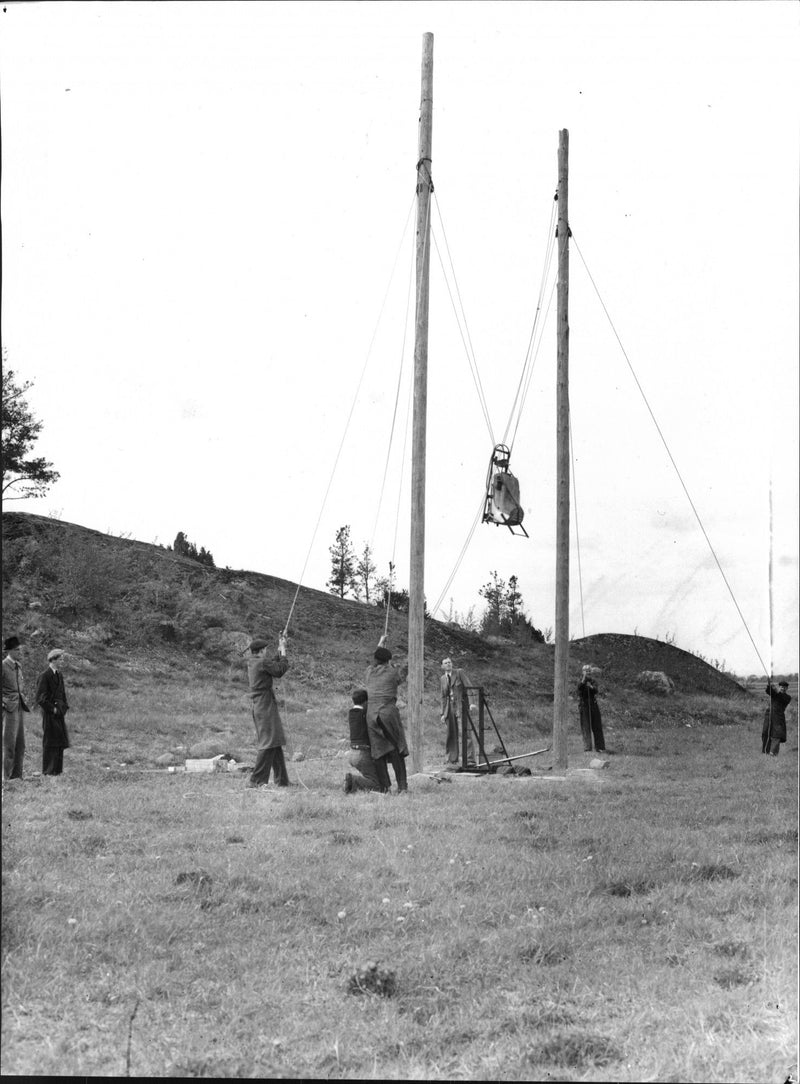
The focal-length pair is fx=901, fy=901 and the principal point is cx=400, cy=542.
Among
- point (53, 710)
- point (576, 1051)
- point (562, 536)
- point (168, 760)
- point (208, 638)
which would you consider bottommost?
point (576, 1051)

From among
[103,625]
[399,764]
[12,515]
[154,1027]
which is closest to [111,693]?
[103,625]

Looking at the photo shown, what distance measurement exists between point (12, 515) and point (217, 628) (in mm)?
2842

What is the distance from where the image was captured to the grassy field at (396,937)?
3854 millimetres

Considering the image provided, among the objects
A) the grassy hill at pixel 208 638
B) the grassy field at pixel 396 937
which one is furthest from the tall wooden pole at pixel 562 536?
the grassy field at pixel 396 937

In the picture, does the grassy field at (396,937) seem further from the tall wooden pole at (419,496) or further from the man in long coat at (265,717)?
the tall wooden pole at (419,496)

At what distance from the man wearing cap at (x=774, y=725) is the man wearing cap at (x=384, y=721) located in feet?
11.2

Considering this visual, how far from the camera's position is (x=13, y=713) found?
848 cm

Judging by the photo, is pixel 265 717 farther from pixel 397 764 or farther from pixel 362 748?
pixel 397 764

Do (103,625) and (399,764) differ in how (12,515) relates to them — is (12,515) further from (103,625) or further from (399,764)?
(399,764)

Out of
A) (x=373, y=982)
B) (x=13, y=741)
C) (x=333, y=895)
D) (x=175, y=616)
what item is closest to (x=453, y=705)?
(x=175, y=616)

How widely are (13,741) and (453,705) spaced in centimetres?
539

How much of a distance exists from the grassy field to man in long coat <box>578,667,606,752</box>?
3363mm

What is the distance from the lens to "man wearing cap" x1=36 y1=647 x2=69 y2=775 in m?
7.05

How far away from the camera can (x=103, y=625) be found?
727 cm
